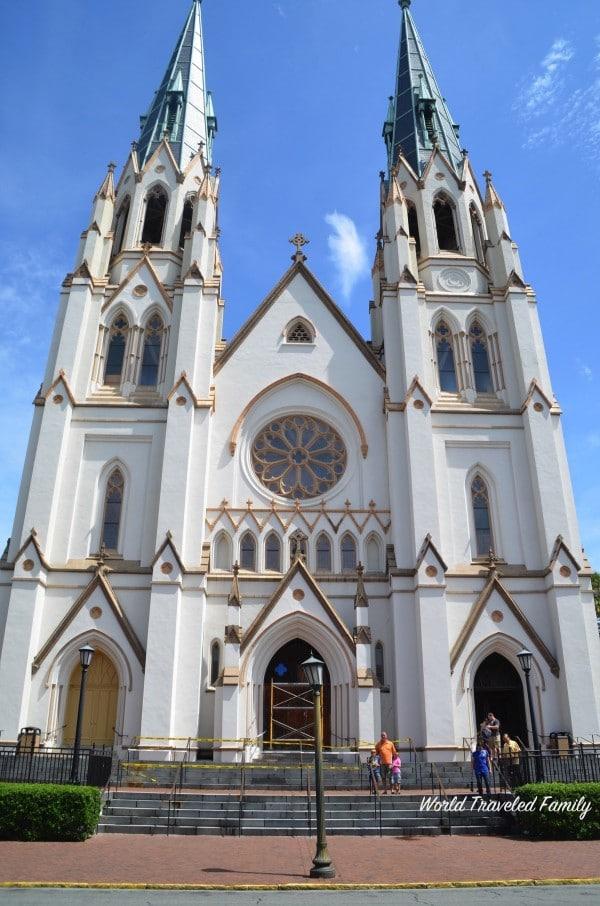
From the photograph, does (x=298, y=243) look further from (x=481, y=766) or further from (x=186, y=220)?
(x=481, y=766)

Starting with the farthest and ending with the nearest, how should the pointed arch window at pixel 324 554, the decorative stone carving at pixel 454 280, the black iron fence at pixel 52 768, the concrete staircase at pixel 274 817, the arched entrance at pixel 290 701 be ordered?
1. the decorative stone carving at pixel 454 280
2. the pointed arch window at pixel 324 554
3. the arched entrance at pixel 290 701
4. the black iron fence at pixel 52 768
5. the concrete staircase at pixel 274 817

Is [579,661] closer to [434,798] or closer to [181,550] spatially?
[434,798]

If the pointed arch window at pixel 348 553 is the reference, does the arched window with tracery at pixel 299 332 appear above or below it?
above

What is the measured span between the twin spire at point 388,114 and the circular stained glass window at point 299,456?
1437 cm

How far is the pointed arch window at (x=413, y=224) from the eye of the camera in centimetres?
3075

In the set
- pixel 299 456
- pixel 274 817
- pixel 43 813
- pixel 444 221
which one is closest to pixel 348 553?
pixel 299 456

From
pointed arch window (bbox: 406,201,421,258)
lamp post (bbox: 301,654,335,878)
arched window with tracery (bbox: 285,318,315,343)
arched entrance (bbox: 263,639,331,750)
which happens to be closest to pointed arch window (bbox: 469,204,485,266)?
pointed arch window (bbox: 406,201,421,258)

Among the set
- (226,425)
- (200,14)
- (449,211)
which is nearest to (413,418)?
(226,425)

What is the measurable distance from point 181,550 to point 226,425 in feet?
18.2

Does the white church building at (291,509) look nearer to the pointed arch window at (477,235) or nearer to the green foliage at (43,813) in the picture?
the pointed arch window at (477,235)

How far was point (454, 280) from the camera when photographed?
95.5 feet

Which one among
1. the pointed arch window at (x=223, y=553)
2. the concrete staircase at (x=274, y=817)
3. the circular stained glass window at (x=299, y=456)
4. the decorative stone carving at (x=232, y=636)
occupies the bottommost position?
the concrete staircase at (x=274, y=817)

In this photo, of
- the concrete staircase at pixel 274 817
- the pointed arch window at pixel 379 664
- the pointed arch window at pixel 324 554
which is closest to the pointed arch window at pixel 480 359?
the pointed arch window at pixel 324 554

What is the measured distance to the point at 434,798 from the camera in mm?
14688
